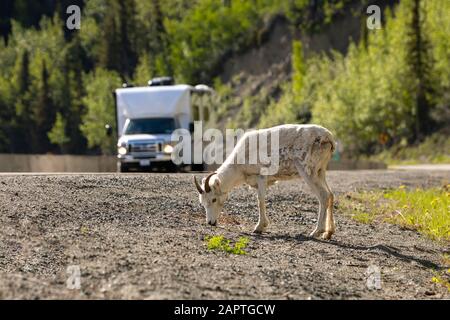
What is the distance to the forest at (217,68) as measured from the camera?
6902cm

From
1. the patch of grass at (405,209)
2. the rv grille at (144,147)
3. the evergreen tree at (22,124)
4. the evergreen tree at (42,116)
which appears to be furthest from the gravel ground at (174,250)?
the evergreen tree at (22,124)

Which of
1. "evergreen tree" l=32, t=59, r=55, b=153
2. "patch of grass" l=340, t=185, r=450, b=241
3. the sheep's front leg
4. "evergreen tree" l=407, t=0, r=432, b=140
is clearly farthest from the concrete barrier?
"evergreen tree" l=32, t=59, r=55, b=153

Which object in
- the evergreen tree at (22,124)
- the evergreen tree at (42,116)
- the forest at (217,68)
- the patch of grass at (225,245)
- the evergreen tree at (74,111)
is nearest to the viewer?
the patch of grass at (225,245)

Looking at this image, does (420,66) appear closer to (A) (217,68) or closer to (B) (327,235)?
(A) (217,68)

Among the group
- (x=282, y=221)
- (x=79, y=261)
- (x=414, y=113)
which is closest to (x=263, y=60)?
(x=414, y=113)

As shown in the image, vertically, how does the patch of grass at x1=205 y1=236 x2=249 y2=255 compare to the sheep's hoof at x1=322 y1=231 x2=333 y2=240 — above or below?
above

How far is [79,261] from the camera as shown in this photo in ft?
35.4

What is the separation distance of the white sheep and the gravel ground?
0.42m

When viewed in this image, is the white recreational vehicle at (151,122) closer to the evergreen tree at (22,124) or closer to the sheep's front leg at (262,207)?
the sheep's front leg at (262,207)

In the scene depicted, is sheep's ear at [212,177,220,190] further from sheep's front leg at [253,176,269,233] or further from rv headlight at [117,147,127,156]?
rv headlight at [117,147,127,156]

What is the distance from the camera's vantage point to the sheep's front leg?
1443 cm

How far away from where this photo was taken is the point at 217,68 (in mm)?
109062

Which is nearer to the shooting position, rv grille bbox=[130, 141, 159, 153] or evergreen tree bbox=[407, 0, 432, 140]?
rv grille bbox=[130, 141, 159, 153]

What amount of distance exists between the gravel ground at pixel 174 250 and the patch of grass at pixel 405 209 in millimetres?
642
